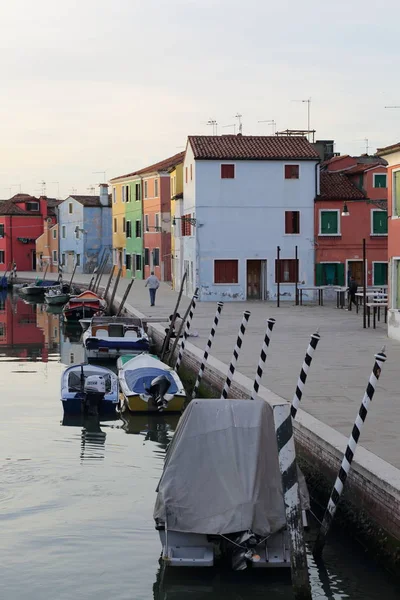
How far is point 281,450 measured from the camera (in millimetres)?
9016

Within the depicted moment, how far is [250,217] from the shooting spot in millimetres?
40188

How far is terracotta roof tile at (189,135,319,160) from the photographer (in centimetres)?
3972

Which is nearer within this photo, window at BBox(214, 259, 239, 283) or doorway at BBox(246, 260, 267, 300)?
window at BBox(214, 259, 239, 283)

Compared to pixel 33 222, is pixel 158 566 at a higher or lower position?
lower

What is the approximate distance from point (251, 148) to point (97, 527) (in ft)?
101

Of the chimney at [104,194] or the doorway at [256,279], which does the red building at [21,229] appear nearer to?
the chimney at [104,194]

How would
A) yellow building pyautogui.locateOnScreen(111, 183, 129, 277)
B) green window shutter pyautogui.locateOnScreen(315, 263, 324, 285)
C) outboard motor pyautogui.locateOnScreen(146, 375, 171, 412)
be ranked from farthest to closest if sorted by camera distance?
yellow building pyautogui.locateOnScreen(111, 183, 129, 277) → green window shutter pyautogui.locateOnScreen(315, 263, 324, 285) → outboard motor pyautogui.locateOnScreen(146, 375, 171, 412)

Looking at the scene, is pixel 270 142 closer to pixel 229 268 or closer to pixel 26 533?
→ pixel 229 268

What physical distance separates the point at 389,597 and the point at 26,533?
13.8 feet

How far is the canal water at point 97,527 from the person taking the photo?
30.5ft

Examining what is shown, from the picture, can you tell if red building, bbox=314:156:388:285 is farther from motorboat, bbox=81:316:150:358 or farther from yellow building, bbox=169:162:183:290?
motorboat, bbox=81:316:150:358

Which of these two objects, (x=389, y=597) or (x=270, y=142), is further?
(x=270, y=142)

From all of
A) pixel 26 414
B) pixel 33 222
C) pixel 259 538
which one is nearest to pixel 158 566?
pixel 259 538

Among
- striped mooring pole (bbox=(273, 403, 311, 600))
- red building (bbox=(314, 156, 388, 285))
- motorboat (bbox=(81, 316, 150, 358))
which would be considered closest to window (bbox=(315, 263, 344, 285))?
red building (bbox=(314, 156, 388, 285))
